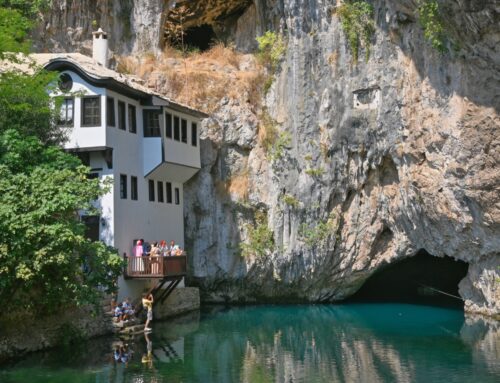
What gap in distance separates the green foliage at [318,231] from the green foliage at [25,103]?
14.4m

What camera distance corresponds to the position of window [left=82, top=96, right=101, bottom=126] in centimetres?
3088

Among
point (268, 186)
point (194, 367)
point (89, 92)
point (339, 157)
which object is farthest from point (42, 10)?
point (194, 367)

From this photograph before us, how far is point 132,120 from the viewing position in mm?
33281

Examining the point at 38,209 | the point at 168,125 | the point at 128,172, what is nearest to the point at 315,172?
the point at 168,125

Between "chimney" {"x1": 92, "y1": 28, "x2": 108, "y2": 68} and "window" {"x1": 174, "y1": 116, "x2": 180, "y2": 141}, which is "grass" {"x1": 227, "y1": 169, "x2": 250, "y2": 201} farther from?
"chimney" {"x1": 92, "y1": 28, "x2": 108, "y2": 68}

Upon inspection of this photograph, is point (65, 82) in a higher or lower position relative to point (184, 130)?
higher

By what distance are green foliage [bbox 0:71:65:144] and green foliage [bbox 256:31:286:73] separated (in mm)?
13887

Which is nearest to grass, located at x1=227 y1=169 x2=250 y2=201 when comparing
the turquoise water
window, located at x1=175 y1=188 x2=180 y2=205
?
window, located at x1=175 y1=188 x2=180 y2=205

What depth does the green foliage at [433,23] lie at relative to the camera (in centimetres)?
2759

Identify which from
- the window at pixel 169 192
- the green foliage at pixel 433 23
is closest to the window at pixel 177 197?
the window at pixel 169 192

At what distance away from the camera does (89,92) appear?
30.9 m

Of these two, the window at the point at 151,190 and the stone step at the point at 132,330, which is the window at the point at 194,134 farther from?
the stone step at the point at 132,330

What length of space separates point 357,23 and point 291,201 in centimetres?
926

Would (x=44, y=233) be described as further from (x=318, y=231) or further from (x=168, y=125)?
(x=318, y=231)
